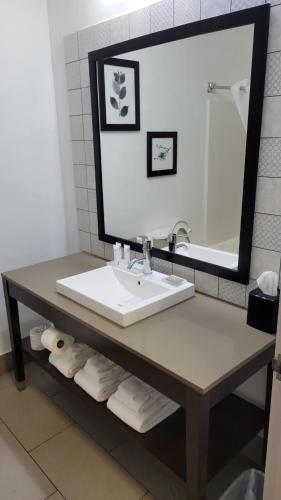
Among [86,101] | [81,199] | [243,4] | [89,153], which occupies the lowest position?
[81,199]

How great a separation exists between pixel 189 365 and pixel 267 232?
1.90 ft

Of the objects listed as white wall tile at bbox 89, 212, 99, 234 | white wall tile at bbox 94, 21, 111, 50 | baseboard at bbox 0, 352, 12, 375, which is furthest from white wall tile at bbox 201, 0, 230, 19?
baseboard at bbox 0, 352, 12, 375

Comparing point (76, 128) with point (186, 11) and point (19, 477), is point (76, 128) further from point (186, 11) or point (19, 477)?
point (19, 477)

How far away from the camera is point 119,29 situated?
175cm

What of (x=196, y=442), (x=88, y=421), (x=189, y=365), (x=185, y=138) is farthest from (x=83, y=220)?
(x=196, y=442)

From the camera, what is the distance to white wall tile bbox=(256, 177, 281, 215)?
Answer: 1.35m

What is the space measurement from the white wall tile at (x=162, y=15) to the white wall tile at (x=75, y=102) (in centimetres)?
61

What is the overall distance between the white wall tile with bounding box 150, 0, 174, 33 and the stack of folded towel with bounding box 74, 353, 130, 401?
148cm

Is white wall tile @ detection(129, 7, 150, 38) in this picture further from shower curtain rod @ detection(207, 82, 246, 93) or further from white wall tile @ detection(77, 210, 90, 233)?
white wall tile @ detection(77, 210, 90, 233)

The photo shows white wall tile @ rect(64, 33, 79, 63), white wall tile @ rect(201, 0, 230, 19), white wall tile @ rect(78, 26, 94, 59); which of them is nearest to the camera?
white wall tile @ rect(201, 0, 230, 19)

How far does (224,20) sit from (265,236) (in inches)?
30.9

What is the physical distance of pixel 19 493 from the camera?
5.27 ft

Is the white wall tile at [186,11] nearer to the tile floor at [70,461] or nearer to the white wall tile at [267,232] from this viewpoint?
the white wall tile at [267,232]

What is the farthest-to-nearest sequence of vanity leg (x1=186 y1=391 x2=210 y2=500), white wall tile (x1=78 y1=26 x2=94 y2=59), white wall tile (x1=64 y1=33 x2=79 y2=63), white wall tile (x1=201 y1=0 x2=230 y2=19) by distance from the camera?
white wall tile (x1=64 y1=33 x2=79 y2=63) < white wall tile (x1=78 y1=26 x2=94 y2=59) < white wall tile (x1=201 y1=0 x2=230 y2=19) < vanity leg (x1=186 y1=391 x2=210 y2=500)
